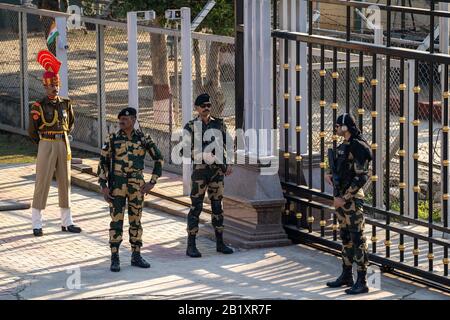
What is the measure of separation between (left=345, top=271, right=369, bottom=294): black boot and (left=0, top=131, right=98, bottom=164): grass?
8357 millimetres

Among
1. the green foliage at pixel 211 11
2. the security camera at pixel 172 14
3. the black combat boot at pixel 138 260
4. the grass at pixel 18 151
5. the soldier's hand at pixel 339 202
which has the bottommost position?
the black combat boot at pixel 138 260

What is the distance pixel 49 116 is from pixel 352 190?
4.19 meters

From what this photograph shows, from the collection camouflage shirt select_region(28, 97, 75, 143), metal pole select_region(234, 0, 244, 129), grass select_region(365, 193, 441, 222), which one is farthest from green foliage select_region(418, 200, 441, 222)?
camouflage shirt select_region(28, 97, 75, 143)

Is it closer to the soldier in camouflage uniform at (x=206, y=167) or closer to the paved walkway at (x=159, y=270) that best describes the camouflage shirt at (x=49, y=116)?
the paved walkway at (x=159, y=270)

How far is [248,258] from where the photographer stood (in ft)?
43.3

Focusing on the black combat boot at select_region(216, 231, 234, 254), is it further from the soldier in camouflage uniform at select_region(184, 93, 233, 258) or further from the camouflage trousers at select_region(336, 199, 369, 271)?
the camouflage trousers at select_region(336, 199, 369, 271)

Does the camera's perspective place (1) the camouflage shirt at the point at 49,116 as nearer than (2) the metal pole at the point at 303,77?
No

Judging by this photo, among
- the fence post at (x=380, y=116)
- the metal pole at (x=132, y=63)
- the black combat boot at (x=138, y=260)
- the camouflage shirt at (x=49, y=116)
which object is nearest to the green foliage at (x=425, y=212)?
the fence post at (x=380, y=116)

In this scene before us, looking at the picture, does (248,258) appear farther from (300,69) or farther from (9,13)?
(9,13)

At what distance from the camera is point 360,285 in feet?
38.5

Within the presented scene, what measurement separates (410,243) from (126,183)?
3306 mm

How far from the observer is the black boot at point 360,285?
1172 cm

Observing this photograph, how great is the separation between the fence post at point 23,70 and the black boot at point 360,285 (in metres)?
10.7

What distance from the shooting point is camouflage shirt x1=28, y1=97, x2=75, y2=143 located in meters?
14.2
